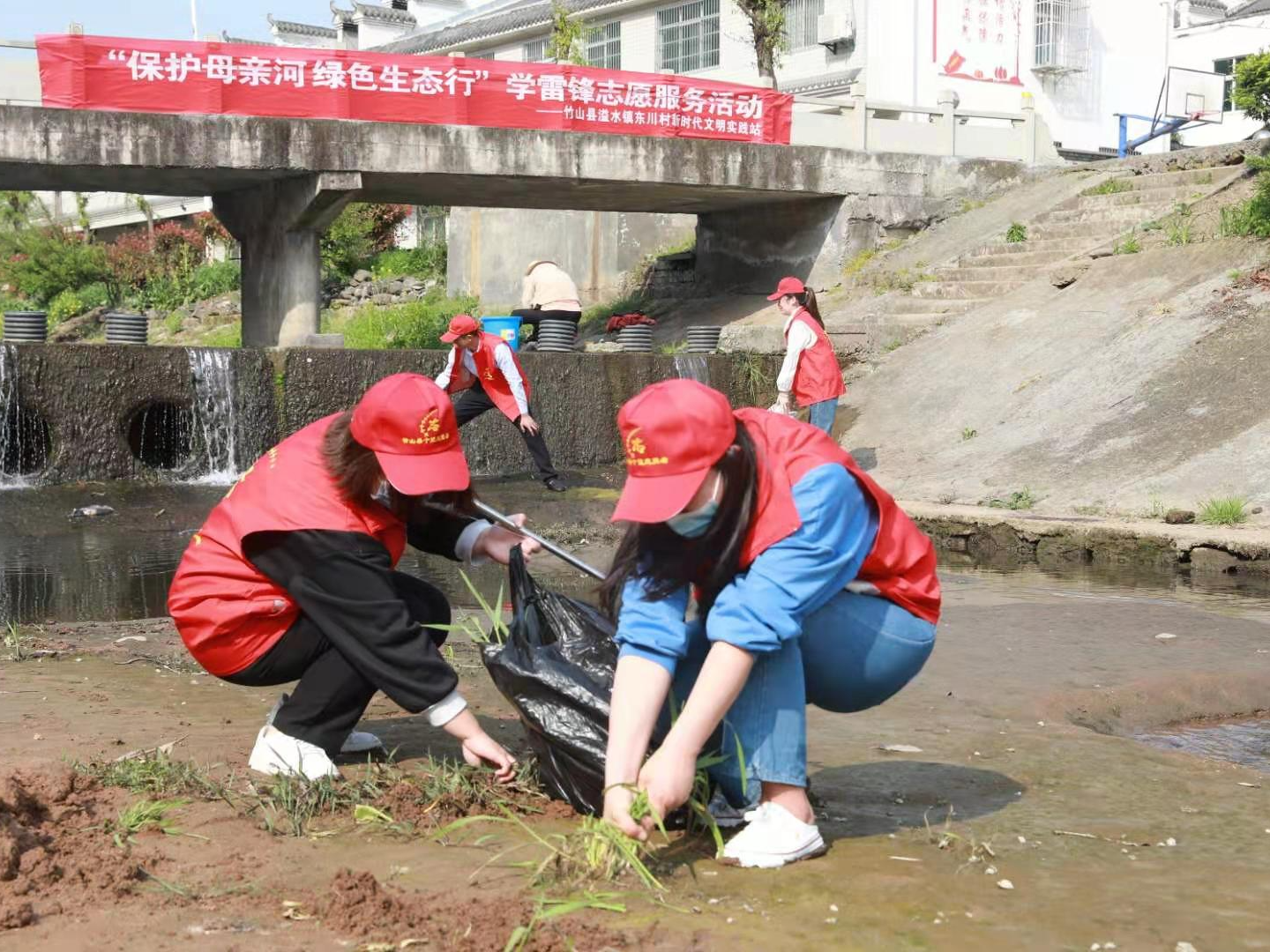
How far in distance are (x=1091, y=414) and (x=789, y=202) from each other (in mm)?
8921

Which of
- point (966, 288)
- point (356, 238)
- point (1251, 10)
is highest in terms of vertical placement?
point (1251, 10)

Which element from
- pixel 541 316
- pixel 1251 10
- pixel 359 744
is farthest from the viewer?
pixel 1251 10

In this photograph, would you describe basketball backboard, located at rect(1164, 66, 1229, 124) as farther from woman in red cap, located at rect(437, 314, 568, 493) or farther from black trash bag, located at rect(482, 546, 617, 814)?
black trash bag, located at rect(482, 546, 617, 814)

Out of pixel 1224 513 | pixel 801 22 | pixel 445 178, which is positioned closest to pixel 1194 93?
pixel 801 22

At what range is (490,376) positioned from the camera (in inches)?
435

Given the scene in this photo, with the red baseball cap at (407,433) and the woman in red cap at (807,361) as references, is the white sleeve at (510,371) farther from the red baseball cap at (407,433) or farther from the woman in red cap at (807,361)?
the red baseball cap at (407,433)

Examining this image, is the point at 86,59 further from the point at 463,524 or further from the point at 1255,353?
the point at 463,524

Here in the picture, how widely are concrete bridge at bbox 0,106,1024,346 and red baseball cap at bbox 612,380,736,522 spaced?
14031 millimetres

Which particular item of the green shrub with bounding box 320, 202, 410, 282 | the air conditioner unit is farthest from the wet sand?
the green shrub with bounding box 320, 202, 410, 282

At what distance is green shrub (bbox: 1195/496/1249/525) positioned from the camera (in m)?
9.19

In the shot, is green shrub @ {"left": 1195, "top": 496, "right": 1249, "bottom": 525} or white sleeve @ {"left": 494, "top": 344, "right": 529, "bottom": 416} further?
white sleeve @ {"left": 494, "top": 344, "right": 529, "bottom": 416}

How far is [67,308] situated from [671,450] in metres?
34.8

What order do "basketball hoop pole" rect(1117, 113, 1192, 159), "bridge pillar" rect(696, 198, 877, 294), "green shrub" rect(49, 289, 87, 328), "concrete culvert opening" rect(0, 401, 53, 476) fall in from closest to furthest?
"concrete culvert opening" rect(0, 401, 53, 476)
"bridge pillar" rect(696, 198, 877, 294)
"basketball hoop pole" rect(1117, 113, 1192, 159)
"green shrub" rect(49, 289, 87, 328)

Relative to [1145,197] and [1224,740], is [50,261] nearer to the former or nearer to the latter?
[1145,197]
